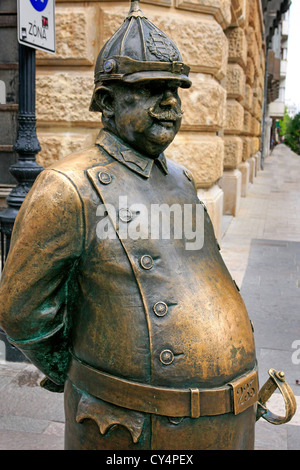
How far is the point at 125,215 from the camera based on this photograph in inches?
67.5

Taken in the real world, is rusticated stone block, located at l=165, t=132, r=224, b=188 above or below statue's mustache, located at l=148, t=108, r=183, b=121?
below

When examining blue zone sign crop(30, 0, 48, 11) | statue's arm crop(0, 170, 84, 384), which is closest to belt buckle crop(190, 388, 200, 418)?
statue's arm crop(0, 170, 84, 384)

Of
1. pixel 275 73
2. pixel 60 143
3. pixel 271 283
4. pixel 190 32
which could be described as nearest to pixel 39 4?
pixel 60 143

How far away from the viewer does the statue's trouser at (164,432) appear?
5.52ft

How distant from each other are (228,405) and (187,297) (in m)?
0.37

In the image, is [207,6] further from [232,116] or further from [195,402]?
[195,402]

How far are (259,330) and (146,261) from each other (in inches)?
149

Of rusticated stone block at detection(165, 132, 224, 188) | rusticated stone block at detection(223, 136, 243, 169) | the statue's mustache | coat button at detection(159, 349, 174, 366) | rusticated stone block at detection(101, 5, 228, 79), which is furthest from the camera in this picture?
rusticated stone block at detection(223, 136, 243, 169)

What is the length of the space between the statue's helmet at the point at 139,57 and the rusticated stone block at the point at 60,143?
4.26 m

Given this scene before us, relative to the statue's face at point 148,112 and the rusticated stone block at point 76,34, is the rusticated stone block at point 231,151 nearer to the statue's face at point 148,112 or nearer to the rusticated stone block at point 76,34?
the rusticated stone block at point 76,34

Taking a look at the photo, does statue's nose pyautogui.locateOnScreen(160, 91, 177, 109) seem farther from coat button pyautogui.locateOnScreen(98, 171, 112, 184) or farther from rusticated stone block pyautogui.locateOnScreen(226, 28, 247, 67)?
rusticated stone block pyautogui.locateOnScreen(226, 28, 247, 67)

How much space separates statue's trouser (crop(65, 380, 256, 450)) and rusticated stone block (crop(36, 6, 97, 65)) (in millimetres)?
4774

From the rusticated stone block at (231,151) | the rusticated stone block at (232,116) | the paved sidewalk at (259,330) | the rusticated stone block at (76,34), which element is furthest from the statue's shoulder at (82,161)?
the rusticated stone block at (231,151)

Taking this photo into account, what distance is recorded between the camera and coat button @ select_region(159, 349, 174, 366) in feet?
5.43
